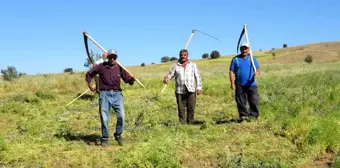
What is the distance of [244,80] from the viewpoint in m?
9.18

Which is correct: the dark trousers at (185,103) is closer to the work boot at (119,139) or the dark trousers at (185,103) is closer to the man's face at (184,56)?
the man's face at (184,56)

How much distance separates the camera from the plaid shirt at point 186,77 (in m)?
9.10

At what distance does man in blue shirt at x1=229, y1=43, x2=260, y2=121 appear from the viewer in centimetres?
913

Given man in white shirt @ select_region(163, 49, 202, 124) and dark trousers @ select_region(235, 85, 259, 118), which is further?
dark trousers @ select_region(235, 85, 259, 118)

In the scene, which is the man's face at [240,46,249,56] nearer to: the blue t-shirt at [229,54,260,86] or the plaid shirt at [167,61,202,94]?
the blue t-shirt at [229,54,260,86]

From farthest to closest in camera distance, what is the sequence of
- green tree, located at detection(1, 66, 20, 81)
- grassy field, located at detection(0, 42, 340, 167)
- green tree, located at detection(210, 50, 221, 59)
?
1. green tree, located at detection(210, 50, 221, 59)
2. green tree, located at detection(1, 66, 20, 81)
3. grassy field, located at detection(0, 42, 340, 167)

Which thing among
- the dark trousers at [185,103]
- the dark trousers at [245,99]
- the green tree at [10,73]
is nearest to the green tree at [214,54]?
the green tree at [10,73]

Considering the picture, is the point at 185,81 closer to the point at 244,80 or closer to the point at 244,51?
the point at 244,80

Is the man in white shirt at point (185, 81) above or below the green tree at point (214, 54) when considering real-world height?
below


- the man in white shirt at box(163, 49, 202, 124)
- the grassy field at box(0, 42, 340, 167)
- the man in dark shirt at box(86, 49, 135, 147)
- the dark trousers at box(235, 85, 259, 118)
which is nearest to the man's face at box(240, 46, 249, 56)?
the dark trousers at box(235, 85, 259, 118)

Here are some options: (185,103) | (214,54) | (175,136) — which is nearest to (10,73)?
(185,103)

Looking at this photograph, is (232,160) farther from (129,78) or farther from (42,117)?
(42,117)

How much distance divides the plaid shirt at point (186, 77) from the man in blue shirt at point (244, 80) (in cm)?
77

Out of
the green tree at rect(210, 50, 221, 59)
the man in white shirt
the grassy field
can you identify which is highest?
the green tree at rect(210, 50, 221, 59)
